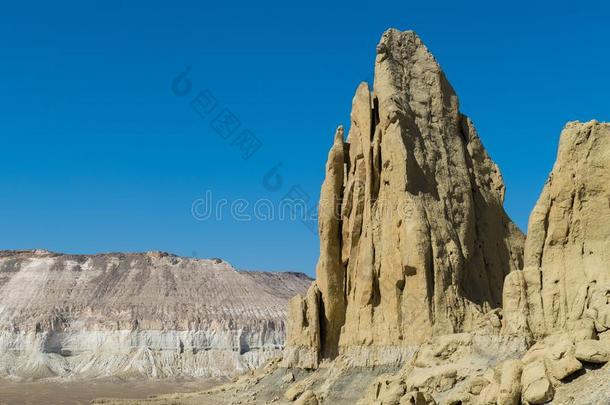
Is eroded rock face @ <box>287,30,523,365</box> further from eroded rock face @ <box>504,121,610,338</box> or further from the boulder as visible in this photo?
the boulder

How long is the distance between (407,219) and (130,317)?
299 ft

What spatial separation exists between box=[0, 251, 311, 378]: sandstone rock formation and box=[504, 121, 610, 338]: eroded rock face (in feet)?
293

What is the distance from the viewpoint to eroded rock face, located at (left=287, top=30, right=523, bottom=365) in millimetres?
43438

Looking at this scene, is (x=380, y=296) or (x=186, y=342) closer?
(x=380, y=296)

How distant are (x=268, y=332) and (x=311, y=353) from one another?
265ft

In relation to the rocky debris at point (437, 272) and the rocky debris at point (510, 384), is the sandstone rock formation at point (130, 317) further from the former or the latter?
the rocky debris at point (510, 384)

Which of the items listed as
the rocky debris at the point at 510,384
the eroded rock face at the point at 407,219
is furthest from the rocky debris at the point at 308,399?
the rocky debris at the point at 510,384

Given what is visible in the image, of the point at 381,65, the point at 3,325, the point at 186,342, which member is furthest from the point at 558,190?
the point at 3,325

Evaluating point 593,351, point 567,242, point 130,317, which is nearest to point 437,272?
point 567,242

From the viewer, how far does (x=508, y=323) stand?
3391 centimetres

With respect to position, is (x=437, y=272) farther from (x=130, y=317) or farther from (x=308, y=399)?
(x=130, y=317)

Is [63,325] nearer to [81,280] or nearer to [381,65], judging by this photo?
[81,280]

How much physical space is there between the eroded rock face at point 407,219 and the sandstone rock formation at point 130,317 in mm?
70899

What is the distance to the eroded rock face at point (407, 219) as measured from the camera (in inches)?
1710
